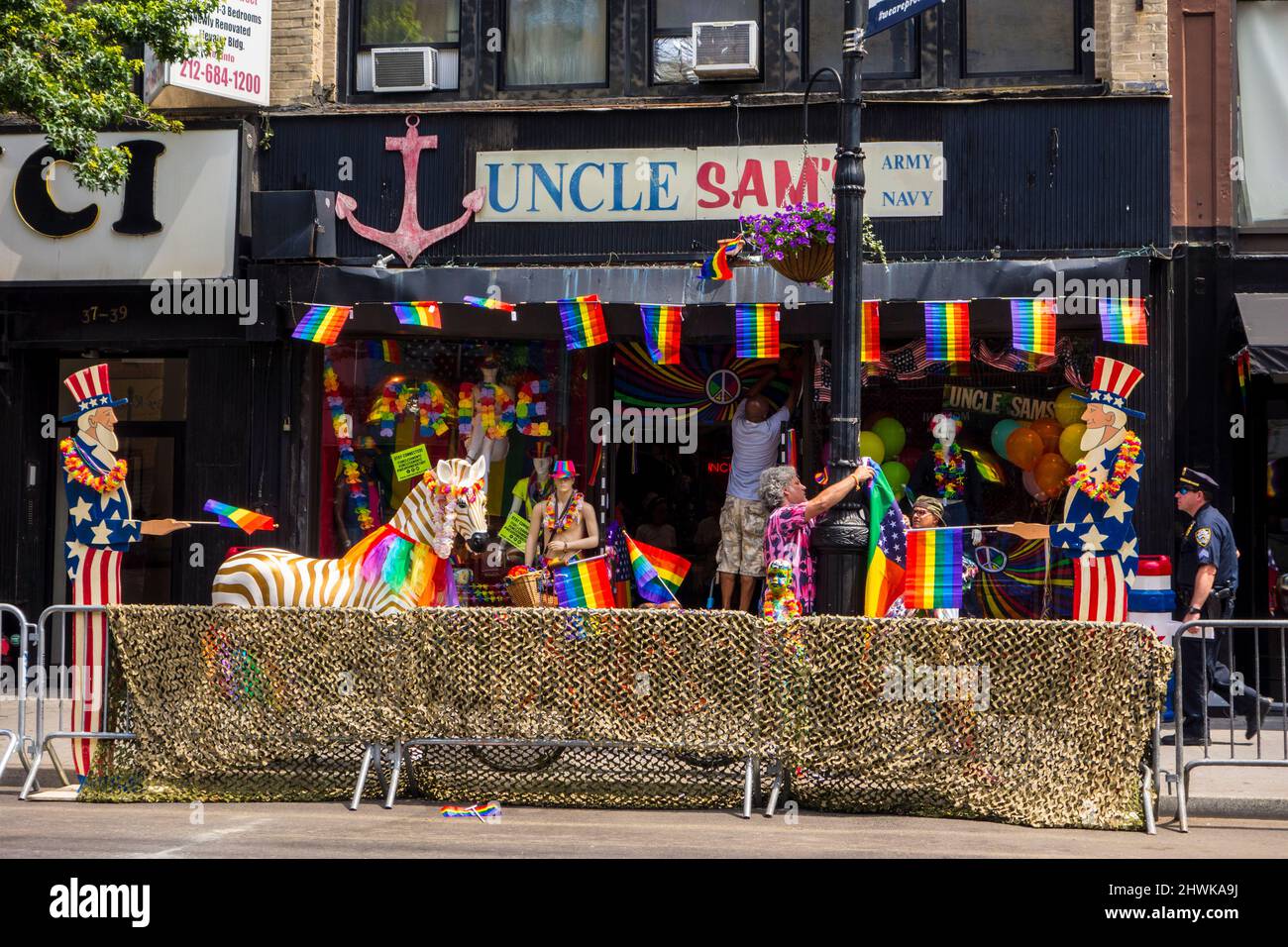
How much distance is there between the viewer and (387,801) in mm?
→ 9328

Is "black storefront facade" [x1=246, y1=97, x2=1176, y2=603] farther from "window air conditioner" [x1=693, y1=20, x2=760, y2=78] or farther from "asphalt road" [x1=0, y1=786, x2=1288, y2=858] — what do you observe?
"asphalt road" [x1=0, y1=786, x2=1288, y2=858]

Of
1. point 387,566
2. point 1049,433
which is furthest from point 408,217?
point 1049,433

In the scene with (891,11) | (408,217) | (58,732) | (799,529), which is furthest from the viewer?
(408,217)

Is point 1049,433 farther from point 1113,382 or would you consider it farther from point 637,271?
point 637,271

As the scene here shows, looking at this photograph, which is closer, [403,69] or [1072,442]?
[1072,442]

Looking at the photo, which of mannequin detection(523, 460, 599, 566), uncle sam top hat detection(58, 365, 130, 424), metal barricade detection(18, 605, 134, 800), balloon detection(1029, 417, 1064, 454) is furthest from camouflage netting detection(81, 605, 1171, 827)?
balloon detection(1029, 417, 1064, 454)

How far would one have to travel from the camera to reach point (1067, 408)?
1339 cm

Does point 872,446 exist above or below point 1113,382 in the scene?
below

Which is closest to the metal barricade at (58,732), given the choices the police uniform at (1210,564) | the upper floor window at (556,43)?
the upper floor window at (556,43)

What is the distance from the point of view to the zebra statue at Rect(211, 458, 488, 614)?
11.0 m

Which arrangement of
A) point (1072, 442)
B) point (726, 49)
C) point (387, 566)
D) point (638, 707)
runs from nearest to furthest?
1. point (638, 707)
2. point (387, 566)
3. point (1072, 442)
4. point (726, 49)

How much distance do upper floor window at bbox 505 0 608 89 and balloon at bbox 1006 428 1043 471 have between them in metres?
5.19

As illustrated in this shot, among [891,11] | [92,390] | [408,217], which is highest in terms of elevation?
[891,11]

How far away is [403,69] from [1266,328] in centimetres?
824
